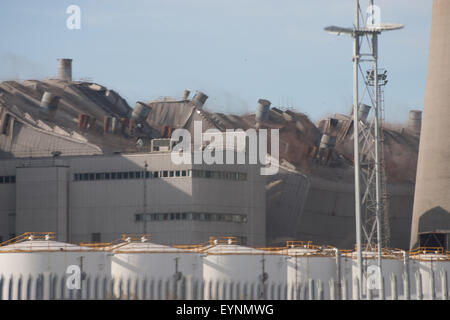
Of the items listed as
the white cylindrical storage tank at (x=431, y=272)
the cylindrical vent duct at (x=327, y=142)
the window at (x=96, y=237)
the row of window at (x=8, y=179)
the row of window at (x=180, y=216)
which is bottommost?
the white cylindrical storage tank at (x=431, y=272)

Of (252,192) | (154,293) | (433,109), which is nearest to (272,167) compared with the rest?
(252,192)

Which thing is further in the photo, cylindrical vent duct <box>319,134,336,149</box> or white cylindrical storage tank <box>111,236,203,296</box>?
cylindrical vent duct <box>319,134,336,149</box>

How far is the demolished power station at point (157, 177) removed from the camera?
10881 cm

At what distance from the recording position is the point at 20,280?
73.9m

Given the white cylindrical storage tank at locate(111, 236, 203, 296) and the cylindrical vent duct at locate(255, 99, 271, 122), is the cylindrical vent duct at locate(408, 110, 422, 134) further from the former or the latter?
the white cylindrical storage tank at locate(111, 236, 203, 296)

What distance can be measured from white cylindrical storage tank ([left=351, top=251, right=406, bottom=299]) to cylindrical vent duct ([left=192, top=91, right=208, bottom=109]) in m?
63.4

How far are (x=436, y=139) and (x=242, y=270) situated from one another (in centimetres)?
4211

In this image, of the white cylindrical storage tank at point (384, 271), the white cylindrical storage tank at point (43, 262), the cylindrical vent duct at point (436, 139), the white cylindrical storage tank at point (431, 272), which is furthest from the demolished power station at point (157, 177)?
the white cylindrical storage tank at point (43, 262)

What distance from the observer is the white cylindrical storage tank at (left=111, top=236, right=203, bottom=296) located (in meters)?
76.9

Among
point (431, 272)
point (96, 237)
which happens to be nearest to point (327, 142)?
point (96, 237)

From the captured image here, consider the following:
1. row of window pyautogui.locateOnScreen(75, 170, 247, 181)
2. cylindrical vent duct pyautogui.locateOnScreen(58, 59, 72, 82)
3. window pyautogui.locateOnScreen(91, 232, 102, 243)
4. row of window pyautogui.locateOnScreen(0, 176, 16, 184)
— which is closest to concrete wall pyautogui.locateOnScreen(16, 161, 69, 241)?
row of window pyautogui.locateOnScreen(0, 176, 16, 184)

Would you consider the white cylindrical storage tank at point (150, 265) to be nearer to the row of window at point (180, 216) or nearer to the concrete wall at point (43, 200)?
the row of window at point (180, 216)

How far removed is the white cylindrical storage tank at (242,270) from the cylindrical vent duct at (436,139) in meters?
37.1

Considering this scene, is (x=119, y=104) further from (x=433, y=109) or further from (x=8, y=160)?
(x=433, y=109)
